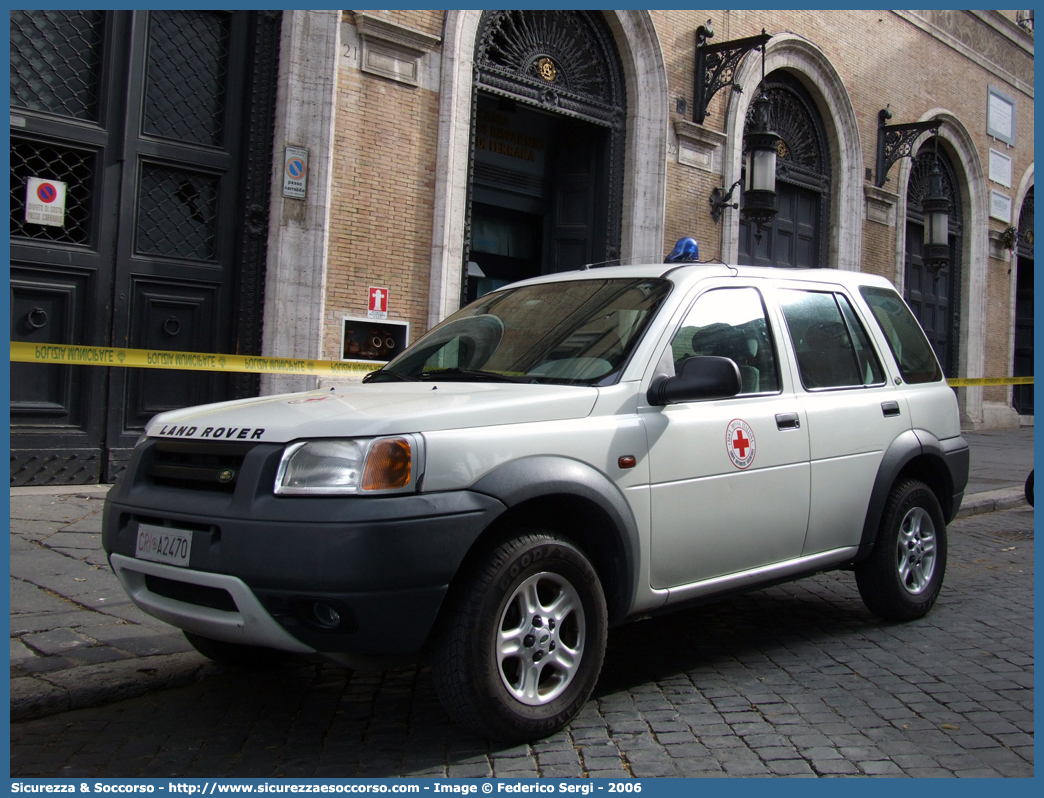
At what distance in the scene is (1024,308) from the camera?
27625mm

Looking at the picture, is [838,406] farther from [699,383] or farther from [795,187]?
[795,187]

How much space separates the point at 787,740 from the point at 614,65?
12.9 meters

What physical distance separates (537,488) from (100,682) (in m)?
2.13

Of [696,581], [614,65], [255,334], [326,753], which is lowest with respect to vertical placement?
[326,753]

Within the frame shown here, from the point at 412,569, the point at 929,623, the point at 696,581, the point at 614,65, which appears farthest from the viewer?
the point at 614,65

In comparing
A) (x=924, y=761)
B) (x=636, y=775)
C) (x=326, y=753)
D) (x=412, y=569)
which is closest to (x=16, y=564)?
(x=326, y=753)

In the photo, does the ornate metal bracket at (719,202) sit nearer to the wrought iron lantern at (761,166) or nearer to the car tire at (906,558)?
the wrought iron lantern at (761,166)

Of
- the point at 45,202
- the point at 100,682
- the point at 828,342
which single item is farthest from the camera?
the point at 45,202

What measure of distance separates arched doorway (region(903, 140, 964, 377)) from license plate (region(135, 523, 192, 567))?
2034cm

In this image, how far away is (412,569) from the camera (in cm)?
330

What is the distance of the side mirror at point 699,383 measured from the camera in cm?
399

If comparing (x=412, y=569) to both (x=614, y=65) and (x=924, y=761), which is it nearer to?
(x=924, y=761)

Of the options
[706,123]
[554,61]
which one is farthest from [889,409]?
[706,123]

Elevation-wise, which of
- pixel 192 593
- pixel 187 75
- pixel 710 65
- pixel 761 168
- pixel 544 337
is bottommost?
pixel 192 593
